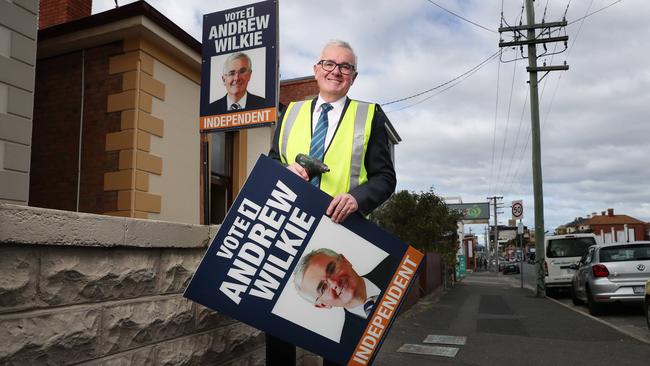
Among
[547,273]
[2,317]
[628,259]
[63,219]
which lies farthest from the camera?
[547,273]

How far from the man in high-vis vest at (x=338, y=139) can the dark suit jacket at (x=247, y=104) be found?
9.32 ft

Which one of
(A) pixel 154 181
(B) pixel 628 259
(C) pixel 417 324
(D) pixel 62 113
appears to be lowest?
(C) pixel 417 324

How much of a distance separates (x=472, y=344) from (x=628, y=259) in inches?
208

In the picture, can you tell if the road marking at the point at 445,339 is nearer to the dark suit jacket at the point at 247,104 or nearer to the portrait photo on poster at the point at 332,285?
the dark suit jacket at the point at 247,104

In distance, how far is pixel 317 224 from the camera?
6.98ft

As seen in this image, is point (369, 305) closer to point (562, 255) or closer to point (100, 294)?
point (100, 294)

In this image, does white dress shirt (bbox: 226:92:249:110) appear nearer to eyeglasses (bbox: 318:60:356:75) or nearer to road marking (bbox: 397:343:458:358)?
eyeglasses (bbox: 318:60:356:75)

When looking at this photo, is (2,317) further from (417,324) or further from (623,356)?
(417,324)

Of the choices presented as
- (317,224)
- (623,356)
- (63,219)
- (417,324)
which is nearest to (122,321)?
(63,219)

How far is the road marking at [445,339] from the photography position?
7316 millimetres

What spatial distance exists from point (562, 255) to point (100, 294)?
16.2 meters

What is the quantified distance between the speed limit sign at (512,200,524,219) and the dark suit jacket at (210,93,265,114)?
17571 mm

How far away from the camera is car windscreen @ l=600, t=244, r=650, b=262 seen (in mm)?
10422

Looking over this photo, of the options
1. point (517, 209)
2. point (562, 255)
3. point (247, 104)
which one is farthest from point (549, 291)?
point (247, 104)
